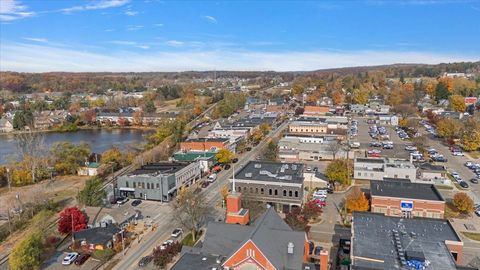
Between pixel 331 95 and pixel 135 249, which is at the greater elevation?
pixel 331 95

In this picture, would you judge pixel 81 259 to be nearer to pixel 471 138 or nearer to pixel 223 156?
pixel 223 156

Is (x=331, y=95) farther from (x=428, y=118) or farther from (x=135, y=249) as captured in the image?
(x=135, y=249)

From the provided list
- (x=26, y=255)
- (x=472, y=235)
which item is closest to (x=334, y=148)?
(x=472, y=235)

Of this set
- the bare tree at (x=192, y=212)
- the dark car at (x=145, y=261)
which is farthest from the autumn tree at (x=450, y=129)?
the dark car at (x=145, y=261)

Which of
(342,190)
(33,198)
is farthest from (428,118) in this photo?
(33,198)

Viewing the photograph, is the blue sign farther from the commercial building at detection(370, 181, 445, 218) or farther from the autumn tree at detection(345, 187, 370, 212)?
the autumn tree at detection(345, 187, 370, 212)

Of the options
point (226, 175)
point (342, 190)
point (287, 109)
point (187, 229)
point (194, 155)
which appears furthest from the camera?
point (287, 109)

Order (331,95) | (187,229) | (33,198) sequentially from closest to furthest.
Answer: (187,229) < (33,198) < (331,95)

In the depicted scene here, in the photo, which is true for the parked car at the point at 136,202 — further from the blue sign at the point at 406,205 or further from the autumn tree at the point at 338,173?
the blue sign at the point at 406,205
